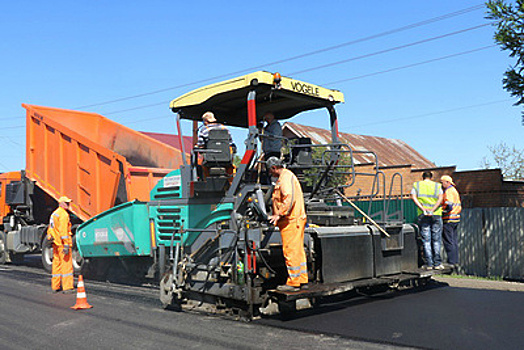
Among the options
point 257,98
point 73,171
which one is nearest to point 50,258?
point 73,171

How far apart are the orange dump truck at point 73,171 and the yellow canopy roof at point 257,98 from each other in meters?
2.79

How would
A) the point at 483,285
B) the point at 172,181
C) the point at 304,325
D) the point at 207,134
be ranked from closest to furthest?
the point at 304,325 < the point at 207,134 < the point at 172,181 < the point at 483,285

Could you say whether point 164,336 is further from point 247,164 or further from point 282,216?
point 247,164

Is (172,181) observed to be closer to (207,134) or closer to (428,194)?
(207,134)

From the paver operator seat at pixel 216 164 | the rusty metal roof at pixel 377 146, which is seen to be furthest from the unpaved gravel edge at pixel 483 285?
the rusty metal roof at pixel 377 146

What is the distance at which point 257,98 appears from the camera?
6.60m

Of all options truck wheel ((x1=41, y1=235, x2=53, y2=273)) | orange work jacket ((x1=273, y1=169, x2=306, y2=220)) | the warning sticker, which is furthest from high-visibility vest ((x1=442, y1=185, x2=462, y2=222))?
truck wheel ((x1=41, y1=235, x2=53, y2=273))

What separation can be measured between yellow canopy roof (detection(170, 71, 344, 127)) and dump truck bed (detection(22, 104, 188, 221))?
9.13 feet

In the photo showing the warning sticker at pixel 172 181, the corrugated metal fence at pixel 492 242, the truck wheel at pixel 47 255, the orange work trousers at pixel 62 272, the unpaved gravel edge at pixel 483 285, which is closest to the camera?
the warning sticker at pixel 172 181

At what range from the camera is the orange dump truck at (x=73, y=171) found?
30.9 feet

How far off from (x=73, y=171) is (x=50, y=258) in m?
2.25

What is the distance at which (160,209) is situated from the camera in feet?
23.7

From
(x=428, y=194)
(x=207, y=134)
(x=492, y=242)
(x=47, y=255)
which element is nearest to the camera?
(x=207, y=134)

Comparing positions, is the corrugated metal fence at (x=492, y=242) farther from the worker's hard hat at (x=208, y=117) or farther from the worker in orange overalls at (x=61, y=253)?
the worker in orange overalls at (x=61, y=253)
